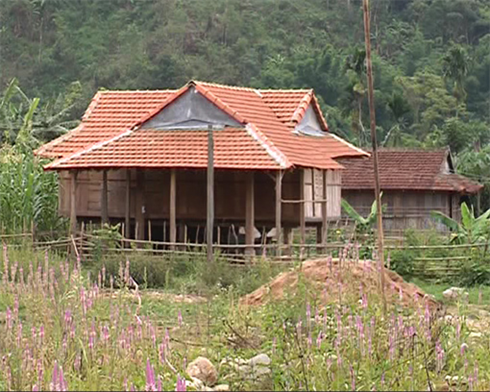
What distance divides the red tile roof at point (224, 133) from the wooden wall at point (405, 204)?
35.4 feet

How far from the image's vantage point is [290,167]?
19578mm

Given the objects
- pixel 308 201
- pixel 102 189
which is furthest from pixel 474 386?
pixel 102 189

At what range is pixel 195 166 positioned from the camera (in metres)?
20.0

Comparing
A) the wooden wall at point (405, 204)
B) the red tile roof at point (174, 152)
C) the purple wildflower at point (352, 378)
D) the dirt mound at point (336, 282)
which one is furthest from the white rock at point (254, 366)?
the wooden wall at point (405, 204)

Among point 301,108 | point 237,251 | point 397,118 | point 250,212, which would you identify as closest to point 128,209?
point 250,212

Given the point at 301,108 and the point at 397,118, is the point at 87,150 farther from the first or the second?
the point at 397,118

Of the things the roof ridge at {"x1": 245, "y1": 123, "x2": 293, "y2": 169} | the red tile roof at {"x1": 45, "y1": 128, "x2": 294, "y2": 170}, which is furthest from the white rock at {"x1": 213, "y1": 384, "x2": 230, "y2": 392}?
the red tile roof at {"x1": 45, "y1": 128, "x2": 294, "y2": 170}

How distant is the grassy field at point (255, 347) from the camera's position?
716 cm

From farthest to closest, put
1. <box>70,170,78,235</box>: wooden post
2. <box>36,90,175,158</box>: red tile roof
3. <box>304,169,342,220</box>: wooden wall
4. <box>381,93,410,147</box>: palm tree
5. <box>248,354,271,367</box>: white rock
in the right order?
<box>381,93,410,147</box>: palm tree
<box>36,90,175,158</box>: red tile roof
<box>304,169,342,220</box>: wooden wall
<box>70,170,78,235</box>: wooden post
<box>248,354,271,367</box>: white rock

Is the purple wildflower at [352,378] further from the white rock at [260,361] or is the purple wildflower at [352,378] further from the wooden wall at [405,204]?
the wooden wall at [405,204]

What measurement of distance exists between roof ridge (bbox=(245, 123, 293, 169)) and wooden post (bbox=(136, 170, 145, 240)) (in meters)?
2.60

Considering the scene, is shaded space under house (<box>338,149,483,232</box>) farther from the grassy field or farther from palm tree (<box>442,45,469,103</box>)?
the grassy field

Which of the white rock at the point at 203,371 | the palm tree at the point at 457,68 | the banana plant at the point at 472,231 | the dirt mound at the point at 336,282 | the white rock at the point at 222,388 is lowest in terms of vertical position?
the white rock at the point at 222,388

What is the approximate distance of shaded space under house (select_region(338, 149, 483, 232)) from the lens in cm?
3525
